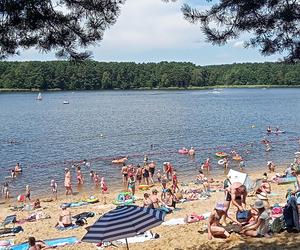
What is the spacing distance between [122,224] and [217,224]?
366cm

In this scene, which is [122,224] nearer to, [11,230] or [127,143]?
[11,230]

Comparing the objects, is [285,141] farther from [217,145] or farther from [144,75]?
[144,75]

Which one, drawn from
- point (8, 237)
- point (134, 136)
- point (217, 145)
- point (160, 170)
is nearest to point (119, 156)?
point (160, 170)

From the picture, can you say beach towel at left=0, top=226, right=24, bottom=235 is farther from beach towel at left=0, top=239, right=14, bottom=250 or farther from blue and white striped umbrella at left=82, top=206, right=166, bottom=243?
blue and white striped umbrella at left=82, top=206, right=166, bottom=243

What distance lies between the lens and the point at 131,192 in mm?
23062

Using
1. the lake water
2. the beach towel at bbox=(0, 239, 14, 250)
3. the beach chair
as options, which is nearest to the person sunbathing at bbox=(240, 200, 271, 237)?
the beach towel at bbox=(0, 239, 14, 250)

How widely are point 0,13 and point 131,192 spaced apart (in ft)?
55.9

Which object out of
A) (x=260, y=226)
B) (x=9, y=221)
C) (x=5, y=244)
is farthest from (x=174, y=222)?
(x=9, y=221)

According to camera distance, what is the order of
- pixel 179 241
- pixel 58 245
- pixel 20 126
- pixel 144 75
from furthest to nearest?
1. pixel 144 75
2. pixel 20 126
3. pixel 58 245
4. pixel 179 241

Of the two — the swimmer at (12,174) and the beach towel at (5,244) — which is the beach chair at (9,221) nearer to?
the beach towel at (5,244)

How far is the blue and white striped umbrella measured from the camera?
8656mm

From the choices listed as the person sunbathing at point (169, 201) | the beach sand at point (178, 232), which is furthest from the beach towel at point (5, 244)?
the person sunbathing at point (169, 201)

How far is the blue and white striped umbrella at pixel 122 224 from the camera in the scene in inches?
341

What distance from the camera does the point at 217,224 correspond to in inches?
460
